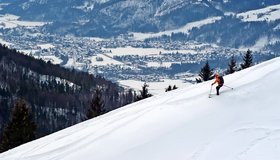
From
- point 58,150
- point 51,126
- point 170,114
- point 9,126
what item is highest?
point 170,114

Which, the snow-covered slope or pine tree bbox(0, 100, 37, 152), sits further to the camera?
pine tree bbox(0, 100, 37, 152)

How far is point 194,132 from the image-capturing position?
27.4 meters

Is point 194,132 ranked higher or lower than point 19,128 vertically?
higher

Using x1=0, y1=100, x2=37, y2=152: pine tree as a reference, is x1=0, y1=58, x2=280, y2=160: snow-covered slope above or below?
above

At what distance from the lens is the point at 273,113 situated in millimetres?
28562

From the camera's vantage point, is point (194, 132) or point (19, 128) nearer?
point (194, 132)

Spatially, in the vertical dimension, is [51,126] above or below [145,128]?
below

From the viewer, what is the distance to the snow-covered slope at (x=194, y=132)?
24.0 meters

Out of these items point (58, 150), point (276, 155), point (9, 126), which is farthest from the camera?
point (9, 126)

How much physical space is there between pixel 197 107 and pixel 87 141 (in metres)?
7.59

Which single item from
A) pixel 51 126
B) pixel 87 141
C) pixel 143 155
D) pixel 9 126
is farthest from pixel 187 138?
pixel 51 126

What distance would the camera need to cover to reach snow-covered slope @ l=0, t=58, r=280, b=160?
78.6 ft

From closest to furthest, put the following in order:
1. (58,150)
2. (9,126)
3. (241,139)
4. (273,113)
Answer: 1. (241,139)
2. (273,113)
3. (58,150)
4. (9,126)

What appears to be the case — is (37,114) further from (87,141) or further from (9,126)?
(87,141)
